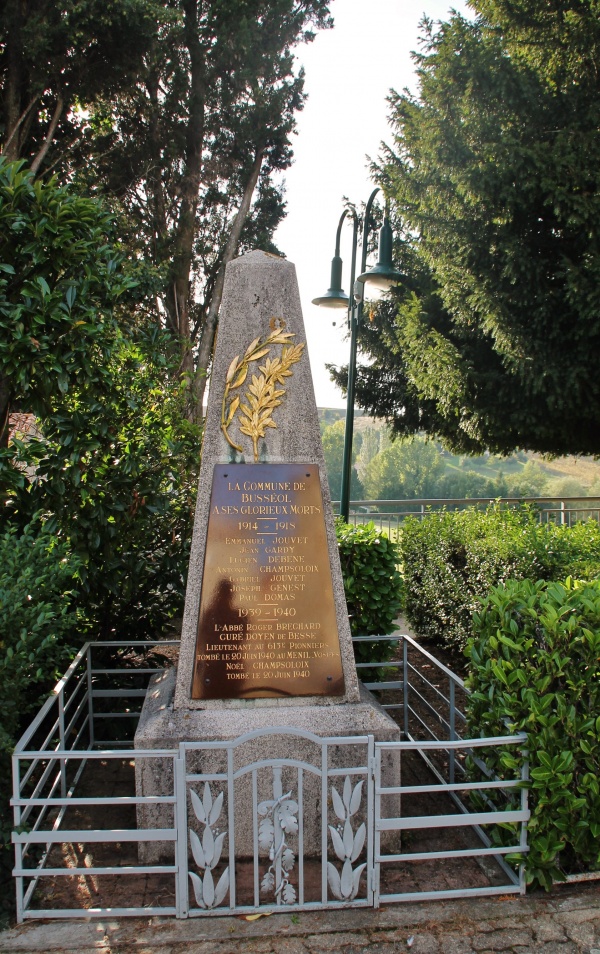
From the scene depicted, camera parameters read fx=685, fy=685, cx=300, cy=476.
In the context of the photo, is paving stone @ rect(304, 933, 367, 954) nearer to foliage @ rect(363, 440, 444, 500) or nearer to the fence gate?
the fence gate

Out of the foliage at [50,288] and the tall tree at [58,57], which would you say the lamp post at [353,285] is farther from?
the tall tree at [58,57]

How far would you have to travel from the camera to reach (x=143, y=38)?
39.3ft

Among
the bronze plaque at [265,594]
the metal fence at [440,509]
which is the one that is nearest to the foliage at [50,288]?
the bronze plaque at [265,594]

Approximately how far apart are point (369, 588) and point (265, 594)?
75.9 inches

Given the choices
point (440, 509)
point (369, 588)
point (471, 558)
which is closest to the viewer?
point (369, 588)

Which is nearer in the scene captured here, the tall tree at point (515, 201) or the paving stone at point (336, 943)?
the paving stone at point (336, 943)

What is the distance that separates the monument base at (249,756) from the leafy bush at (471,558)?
217 cm

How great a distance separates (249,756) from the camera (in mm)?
3348

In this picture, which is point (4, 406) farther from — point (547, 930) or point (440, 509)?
point (440, 509)

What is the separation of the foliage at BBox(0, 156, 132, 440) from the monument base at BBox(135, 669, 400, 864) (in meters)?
2.16

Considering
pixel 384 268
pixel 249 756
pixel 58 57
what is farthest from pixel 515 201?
pixel 249 756

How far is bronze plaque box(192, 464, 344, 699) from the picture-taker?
3.60 meters

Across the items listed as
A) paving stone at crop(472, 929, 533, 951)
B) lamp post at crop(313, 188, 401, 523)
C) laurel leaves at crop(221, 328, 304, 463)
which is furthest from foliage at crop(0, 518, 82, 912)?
lamp post at crop(313, 188, 401, 523)

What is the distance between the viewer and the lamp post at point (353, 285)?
8.99 meters
